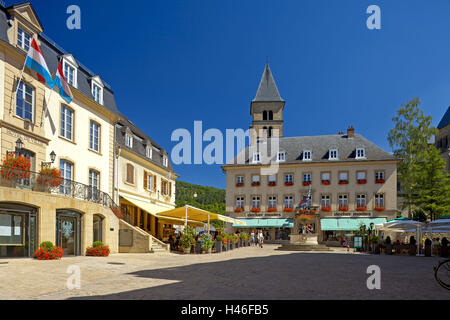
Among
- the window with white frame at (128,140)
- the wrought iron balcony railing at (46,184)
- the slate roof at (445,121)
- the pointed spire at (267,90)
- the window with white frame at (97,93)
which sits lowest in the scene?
the wrought iron balcony railing at (46,184)

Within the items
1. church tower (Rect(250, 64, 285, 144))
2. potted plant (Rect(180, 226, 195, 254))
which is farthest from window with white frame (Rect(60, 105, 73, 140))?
church tower (Rect(250, 64, 285, 144))

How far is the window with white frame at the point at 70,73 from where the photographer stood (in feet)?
66.8

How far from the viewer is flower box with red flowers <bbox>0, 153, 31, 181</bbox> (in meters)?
14.6

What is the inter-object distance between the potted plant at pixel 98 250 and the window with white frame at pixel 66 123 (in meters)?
5.77

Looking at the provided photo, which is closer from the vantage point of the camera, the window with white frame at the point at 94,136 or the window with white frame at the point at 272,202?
the window with white frame at the point at 94,136

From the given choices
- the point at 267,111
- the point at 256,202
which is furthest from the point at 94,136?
the point at 267,111

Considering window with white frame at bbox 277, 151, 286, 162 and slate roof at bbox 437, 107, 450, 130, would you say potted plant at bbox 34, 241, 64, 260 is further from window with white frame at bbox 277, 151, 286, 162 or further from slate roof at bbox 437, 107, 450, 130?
slate roof at bbox 437, 107, 450, 130

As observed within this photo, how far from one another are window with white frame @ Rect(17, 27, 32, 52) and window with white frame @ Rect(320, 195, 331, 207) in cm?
3490

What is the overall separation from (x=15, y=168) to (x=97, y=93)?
9.61 m

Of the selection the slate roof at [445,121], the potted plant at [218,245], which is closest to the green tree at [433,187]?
the potted plant at [218,245]

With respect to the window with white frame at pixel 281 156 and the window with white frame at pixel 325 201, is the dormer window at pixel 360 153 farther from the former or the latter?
the window with white frame at pixel 281 156

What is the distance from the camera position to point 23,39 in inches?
674

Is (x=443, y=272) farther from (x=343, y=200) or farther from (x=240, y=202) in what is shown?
(x=240, y=202)
